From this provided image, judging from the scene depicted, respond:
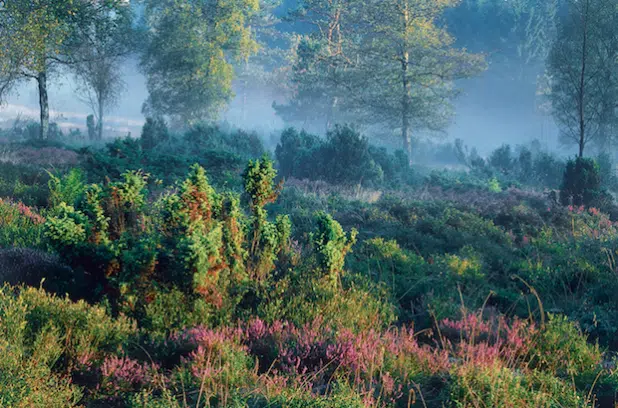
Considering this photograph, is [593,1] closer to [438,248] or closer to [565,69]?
[565,69]

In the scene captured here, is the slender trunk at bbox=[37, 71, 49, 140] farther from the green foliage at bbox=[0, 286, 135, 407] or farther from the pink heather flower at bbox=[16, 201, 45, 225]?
the green foliage at bbox=[0, 286, 135, 407]

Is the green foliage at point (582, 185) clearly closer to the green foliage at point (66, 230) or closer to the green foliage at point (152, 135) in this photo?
the green foliage at point (66, 230)

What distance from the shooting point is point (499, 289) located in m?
7.70

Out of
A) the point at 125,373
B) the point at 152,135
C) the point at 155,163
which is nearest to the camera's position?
the point at 125,373

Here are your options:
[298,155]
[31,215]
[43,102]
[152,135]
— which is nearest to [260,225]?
[31,215]

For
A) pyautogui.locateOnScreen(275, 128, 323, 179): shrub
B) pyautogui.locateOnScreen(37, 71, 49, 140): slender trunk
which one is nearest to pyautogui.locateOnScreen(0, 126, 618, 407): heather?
pyautogui.locateOnScreen(275, 128, 323, 179): shrub

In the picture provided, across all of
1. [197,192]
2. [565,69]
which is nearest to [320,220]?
[197,192]

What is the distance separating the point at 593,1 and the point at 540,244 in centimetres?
1580

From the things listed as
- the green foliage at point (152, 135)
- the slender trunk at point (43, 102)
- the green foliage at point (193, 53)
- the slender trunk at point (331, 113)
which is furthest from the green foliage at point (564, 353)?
the slender trunk at point (331, 113)

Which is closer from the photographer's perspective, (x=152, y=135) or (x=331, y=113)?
(x=152, y=135)

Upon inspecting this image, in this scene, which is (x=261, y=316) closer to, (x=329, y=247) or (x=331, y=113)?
(x=329, y=247)

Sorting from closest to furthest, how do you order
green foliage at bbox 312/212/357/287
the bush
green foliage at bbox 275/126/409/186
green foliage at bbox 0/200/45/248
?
green foliage at bbox 312/212/357/287, green foliage at bbox 0/200/45/248, the bush, green foliage at bbox 275/126/409/186

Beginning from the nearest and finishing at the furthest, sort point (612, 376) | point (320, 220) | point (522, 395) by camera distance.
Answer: point (522, 395) → point (612, 376) → point (320, 220)

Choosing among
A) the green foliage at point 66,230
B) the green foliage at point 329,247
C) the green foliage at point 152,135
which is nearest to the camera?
the green foliage at point 66,230
